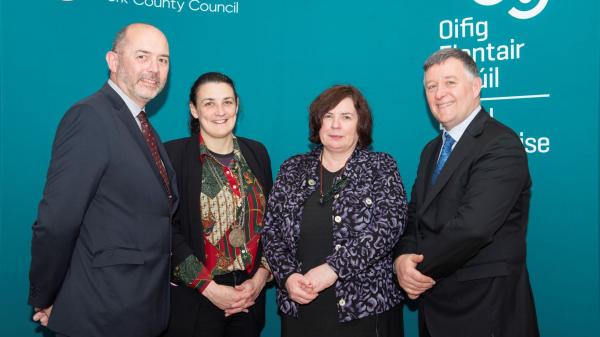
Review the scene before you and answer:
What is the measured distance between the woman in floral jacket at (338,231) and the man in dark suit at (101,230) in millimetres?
597

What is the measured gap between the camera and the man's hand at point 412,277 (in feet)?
7.54

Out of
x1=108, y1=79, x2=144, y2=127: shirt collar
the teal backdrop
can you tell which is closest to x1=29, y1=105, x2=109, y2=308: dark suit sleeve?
x1=108, y1=79, x2=144, y2=127: shirt collar

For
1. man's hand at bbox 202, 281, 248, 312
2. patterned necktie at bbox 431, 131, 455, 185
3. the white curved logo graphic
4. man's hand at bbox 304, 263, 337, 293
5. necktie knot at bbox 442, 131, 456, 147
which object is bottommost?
man's hand at bbox 202, 281, 248, 312

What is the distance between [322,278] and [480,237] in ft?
2.34

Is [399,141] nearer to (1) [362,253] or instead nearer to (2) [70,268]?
(1) [362,253]

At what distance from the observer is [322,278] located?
7.70 feet

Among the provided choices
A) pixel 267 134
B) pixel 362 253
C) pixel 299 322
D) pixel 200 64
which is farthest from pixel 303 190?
pixel 200 64

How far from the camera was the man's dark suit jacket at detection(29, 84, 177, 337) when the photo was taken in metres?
1.96

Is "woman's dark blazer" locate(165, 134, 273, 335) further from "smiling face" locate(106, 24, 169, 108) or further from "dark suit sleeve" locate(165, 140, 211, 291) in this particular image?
"smiling face" locate(106, 24, 169, 108)

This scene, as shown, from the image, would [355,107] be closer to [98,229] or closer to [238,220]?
[238,220]

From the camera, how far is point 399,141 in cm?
344

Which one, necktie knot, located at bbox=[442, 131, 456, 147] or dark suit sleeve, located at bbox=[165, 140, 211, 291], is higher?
necktie knot, located at bbox=[442, 131, 456, 147]

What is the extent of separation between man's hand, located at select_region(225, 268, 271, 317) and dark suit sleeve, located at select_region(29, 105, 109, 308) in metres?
0.91

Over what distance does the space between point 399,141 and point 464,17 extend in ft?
2.84
